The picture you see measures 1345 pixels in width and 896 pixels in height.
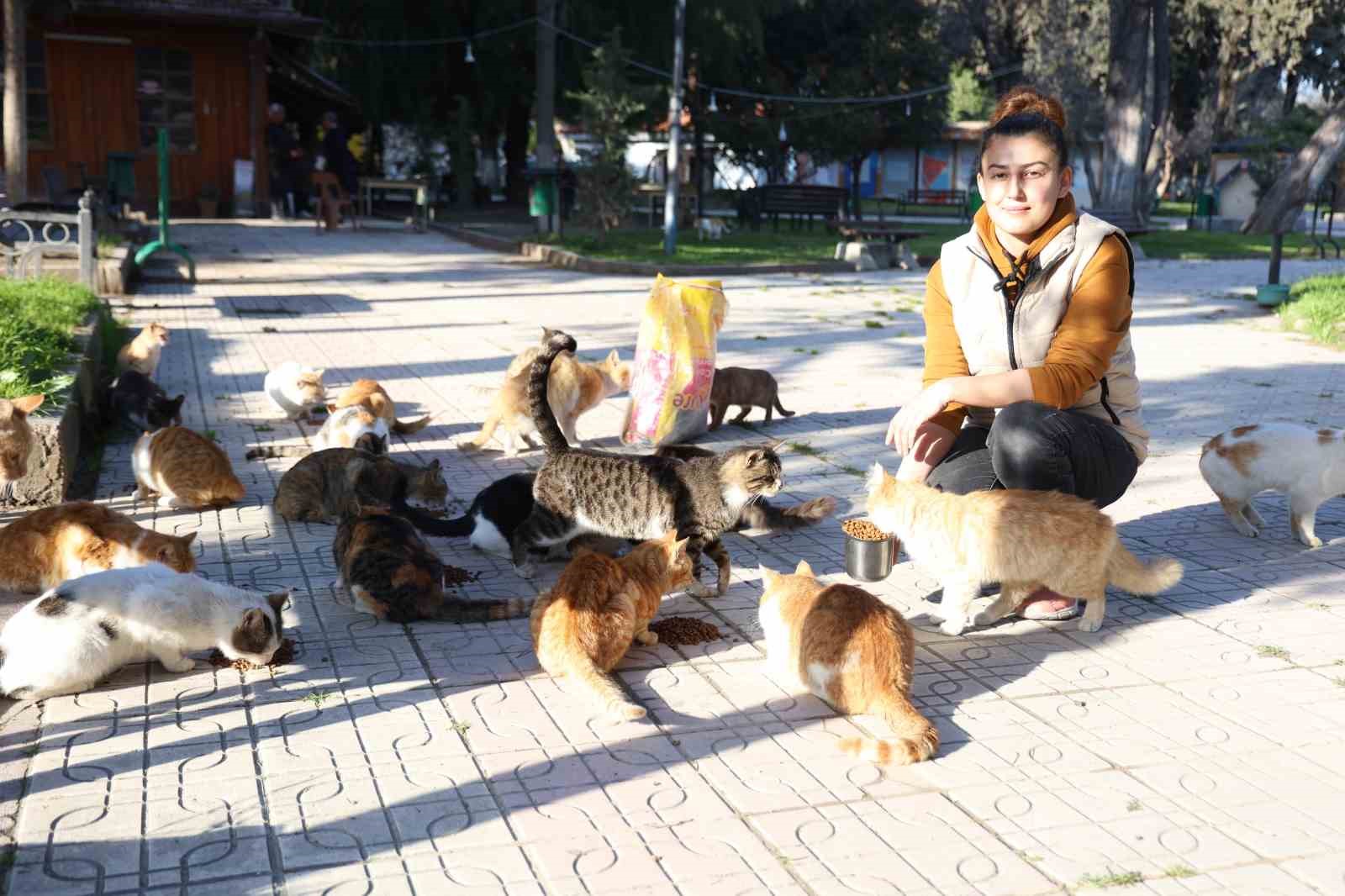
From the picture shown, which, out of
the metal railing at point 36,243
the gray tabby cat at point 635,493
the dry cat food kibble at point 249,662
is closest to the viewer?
the dry cat food kibble at point 249,662

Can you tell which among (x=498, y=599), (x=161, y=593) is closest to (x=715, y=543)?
(x=498, y=599)

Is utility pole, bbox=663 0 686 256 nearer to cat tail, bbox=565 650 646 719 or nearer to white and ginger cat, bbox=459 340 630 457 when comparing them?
white and ginger cat, bbox=459 340 630 457

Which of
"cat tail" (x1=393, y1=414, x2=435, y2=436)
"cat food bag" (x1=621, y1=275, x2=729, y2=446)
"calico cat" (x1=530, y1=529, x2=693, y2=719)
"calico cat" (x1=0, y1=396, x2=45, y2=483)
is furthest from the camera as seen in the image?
"cat tail" (x1=393, y1=414, x2=435, y2=436)

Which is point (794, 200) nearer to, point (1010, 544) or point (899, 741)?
point (1010, 544)

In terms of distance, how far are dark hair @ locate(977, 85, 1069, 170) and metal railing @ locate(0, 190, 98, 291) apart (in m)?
9.95

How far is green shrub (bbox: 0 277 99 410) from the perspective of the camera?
257 inches

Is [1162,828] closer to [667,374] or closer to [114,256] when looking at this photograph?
[667,374]

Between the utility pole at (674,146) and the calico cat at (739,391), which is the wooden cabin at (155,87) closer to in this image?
the utility pole at (674,146)

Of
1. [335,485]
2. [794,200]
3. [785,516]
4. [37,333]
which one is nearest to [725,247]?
[794,200]

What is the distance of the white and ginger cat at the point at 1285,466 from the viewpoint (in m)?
5.56

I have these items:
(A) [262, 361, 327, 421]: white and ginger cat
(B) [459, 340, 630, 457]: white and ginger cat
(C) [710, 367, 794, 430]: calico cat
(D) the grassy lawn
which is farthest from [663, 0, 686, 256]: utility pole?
(B) [459, 340, 630, 457]: white and ginger cat

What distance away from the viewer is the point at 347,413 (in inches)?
260

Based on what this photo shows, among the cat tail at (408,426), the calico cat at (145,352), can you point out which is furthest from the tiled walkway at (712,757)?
the calico cat at (145,352)

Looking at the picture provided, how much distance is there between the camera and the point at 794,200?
28281mm
